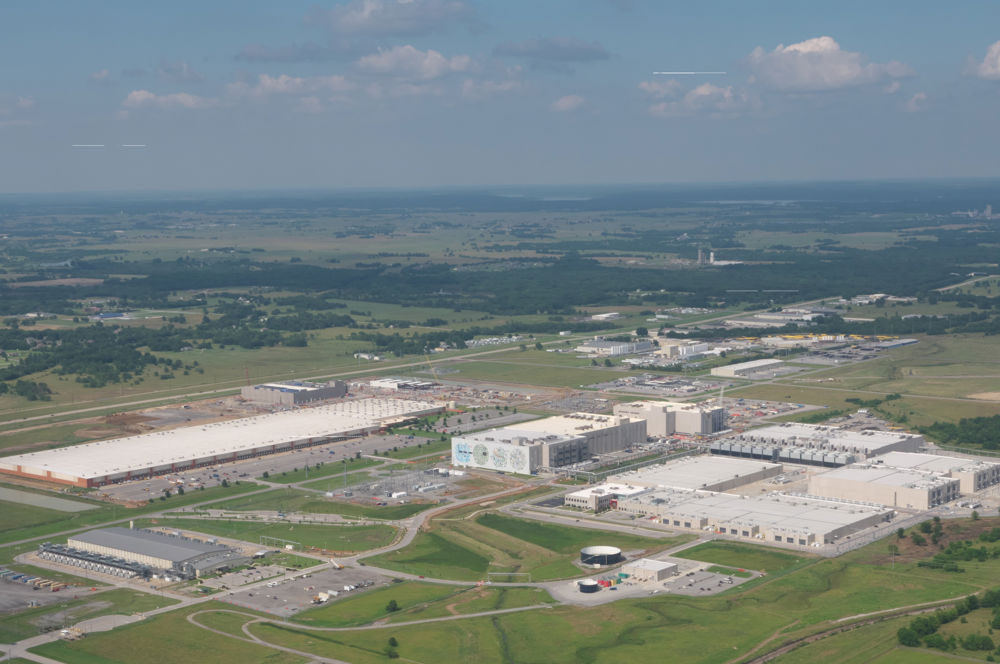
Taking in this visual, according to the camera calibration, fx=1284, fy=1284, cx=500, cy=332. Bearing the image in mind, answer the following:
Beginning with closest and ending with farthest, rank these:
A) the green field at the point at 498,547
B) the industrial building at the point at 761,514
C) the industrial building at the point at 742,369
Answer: the green field at the point at 498,547
the industrial building at the point at 761,514
the industrial building at the point at 742,369

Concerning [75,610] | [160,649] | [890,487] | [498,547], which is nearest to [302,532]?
[498,547]

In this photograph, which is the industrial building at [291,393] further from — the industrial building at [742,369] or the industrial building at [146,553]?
the industrial building at [146,553]

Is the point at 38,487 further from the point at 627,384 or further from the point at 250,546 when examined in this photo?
the point at 627,384

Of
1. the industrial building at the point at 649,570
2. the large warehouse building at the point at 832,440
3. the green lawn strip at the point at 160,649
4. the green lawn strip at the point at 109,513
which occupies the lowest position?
the green lawn strip at the point at 160,649

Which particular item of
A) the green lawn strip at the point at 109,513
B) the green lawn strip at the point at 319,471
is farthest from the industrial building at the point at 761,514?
the green lawn strip at the point at 109,513

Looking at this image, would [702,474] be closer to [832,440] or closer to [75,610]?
[832,440]

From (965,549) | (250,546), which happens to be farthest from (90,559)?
(965,549)
